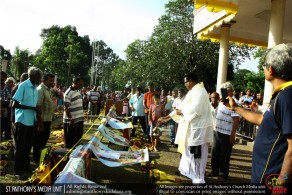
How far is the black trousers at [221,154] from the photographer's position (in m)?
5.64

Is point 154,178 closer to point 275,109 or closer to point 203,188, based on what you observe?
point 203,188

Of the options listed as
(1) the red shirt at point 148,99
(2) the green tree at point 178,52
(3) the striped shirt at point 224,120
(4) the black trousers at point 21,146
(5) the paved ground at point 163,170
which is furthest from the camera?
(2) the green tree at point 178,52

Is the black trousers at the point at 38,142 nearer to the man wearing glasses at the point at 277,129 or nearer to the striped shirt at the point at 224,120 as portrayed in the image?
the striped shirt at the point at 224,120

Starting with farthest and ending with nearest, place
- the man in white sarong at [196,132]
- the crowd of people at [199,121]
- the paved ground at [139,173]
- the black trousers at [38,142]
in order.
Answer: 1. the black trousers at [38,142]
2. the paved ground at [139,173]
3. the man in white sarong at [196,132]
4. the crowd of people at [199,121]

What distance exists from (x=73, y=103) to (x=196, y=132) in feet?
9.53

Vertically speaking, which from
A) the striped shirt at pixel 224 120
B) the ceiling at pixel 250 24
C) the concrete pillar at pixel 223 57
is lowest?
the striped shirt at pixel 224 120

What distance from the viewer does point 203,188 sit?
406cm

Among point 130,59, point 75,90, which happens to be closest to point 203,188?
point 75,90

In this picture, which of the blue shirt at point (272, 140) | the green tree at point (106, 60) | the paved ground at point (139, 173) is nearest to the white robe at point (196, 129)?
the paved ground at point (139, 173)

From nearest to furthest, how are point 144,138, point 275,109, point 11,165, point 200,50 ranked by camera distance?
point 275,109 < point 11,165 < point 144,138 < point 200,50

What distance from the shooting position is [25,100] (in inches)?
199

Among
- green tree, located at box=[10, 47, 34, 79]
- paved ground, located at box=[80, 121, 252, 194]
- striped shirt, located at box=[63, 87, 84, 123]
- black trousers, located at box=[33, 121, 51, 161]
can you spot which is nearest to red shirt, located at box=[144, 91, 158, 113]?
paved ground, located at box=[80, 121, 252, 194]

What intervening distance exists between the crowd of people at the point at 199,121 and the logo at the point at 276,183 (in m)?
0.02

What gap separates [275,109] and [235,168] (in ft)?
16.4
